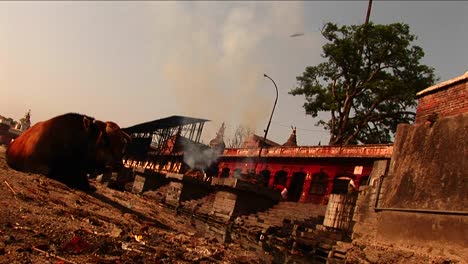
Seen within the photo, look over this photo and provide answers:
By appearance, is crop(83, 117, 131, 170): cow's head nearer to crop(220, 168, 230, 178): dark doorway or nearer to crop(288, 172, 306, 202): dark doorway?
crop(288, 172, 306, 202): dark doorway

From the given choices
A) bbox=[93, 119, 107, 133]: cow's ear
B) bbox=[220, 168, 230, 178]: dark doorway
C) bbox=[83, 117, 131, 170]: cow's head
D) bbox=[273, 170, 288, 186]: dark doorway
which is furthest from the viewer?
bbox=[220, 168, 230, 178]: dark doorway

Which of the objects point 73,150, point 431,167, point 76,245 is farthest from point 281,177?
point 76,245

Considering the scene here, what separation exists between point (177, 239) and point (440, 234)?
17.5 ft

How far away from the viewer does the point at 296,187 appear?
27.1 m

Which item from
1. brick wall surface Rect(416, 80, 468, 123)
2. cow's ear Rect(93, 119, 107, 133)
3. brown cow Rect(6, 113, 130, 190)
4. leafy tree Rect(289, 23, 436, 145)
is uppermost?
leafy tree Rect(289, 23, 436, 145)

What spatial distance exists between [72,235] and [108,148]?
404 cm

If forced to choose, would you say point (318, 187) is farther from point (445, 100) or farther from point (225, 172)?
point (445, 100)

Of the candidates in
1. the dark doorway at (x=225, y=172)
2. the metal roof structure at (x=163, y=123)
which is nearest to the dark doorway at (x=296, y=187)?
the dark doorway at (x=225, y=172)

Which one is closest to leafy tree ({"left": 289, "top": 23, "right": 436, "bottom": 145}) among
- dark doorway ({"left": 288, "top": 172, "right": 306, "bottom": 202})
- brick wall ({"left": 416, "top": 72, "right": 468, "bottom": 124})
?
dark doorway ({"left": 288, "top": 172, "right": 306, "bottom": 202})

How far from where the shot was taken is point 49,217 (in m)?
4.62

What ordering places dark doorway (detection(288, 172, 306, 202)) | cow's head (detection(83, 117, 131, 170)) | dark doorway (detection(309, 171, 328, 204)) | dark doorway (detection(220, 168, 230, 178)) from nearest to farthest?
cow's head (detection(83, 117, 131, 170)) → dark doorway (detection(309, 171, 328, 204)) → dark doorway (detection(288, 172, 306, 202)) → dark doorway (detection(220, 168, 230, 178))

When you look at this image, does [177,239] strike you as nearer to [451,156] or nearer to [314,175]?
[451,156]

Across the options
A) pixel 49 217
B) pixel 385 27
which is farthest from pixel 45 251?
pixel 385 27

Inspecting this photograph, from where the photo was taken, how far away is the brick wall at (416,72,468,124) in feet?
28.9
